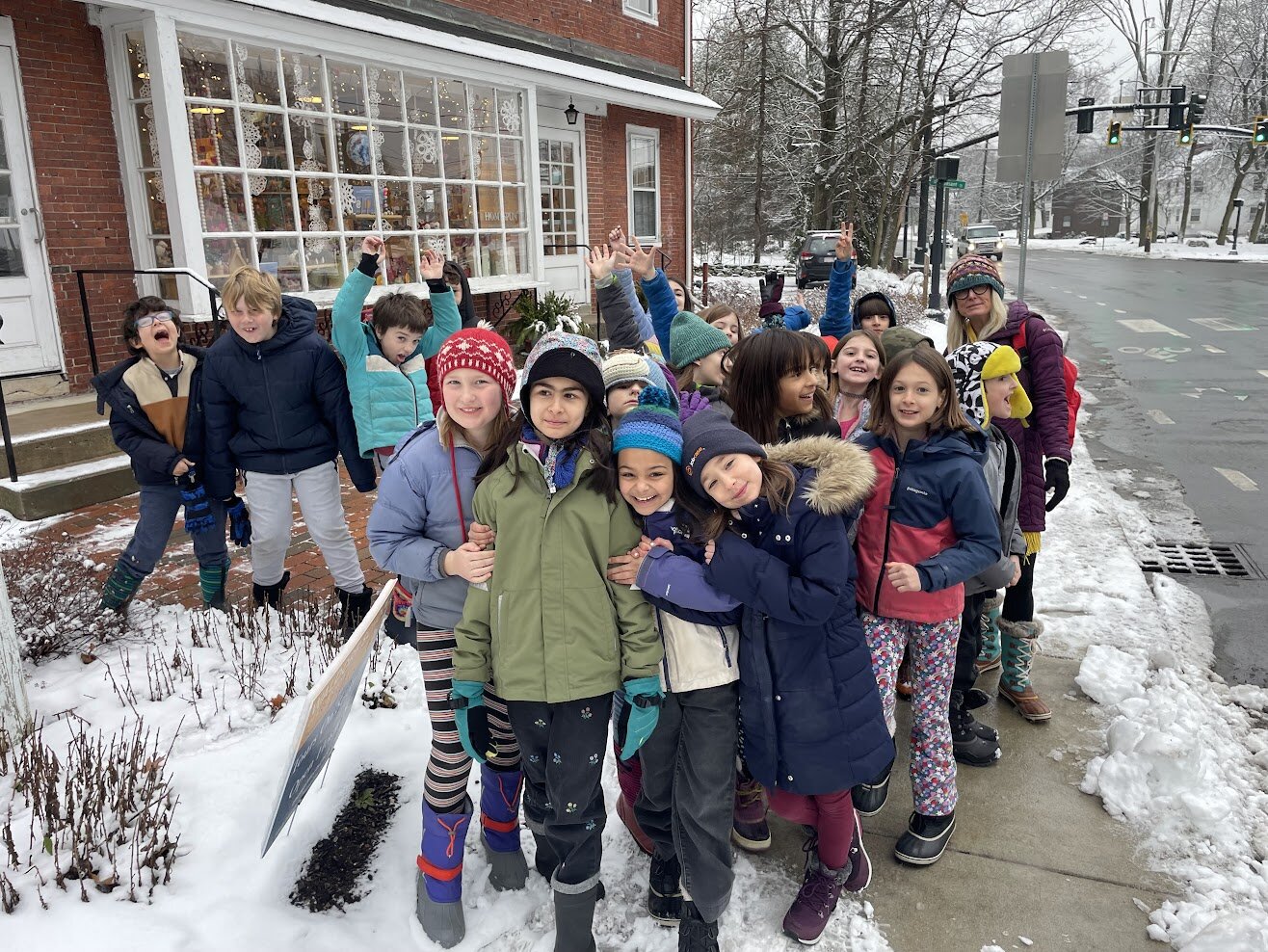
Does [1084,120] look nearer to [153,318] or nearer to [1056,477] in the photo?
[1056,477]

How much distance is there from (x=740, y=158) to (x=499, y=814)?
29.7 meters

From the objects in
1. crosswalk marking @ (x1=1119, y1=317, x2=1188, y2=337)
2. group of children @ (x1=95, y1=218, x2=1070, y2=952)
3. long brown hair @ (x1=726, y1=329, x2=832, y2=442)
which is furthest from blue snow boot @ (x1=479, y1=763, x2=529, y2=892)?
crosswalk marking @ (x1=1119, y1=317, x2=1188, y2=337)

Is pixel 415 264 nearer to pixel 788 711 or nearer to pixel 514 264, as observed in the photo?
pixel 514 264

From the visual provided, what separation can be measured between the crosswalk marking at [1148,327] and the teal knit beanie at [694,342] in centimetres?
1577

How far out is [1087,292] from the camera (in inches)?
964

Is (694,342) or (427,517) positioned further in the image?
(694,342)

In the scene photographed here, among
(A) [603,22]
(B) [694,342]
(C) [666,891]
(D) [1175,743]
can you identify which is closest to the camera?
(C) [666,891]

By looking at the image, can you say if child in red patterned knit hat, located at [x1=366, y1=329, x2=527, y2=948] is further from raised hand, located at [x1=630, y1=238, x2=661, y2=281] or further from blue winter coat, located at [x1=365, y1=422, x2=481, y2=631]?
raised hand, located at [x1=630, y1=238, x2=661, y2=281]

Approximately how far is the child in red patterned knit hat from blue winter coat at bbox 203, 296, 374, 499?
1530mm

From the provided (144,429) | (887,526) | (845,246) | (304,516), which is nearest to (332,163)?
(144,429)

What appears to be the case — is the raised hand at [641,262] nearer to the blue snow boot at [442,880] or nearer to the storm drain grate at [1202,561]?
the blue snow boot at [442,880]

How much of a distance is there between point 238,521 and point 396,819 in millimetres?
1855

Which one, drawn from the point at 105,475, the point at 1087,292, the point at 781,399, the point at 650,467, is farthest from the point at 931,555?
the point at 1087,292

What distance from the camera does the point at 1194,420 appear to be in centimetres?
950
